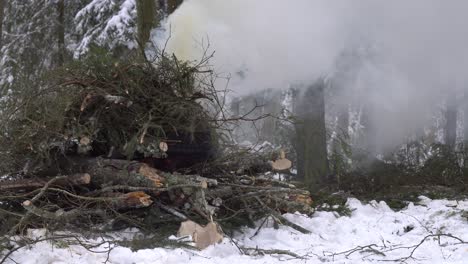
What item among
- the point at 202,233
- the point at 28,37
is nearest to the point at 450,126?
the point at 202,233

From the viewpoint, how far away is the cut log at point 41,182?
4844 millimetres

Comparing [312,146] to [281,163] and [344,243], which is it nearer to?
[281,163]

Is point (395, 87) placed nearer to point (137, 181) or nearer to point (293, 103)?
point (293, 103)

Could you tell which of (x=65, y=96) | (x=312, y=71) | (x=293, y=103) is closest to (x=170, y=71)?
(x=65, y=96)

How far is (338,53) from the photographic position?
24.7 feet

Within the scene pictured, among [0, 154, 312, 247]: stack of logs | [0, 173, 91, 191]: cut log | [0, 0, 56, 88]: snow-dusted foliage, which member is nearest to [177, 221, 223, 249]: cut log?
[0, 154, 312, 247]: stack of logs

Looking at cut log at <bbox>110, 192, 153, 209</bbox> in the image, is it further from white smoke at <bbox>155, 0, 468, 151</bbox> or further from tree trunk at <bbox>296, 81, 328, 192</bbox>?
tree trunk at <bbox>296, 81, 328, 192</bbox>

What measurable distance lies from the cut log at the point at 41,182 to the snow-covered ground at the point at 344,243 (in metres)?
0.96

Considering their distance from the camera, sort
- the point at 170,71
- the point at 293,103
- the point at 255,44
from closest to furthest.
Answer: the point at 170,71 < the point at 255,44 < the point at 293,103

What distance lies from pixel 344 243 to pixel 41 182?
9.44ft

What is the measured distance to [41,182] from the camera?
4895mm

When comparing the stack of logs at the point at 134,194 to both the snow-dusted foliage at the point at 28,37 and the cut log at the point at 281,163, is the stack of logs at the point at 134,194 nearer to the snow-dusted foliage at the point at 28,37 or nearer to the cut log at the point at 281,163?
the cut log at the point at 281,163

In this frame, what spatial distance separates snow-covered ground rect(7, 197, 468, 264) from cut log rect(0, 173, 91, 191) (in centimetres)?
96

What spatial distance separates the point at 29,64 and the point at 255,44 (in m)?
7.32
